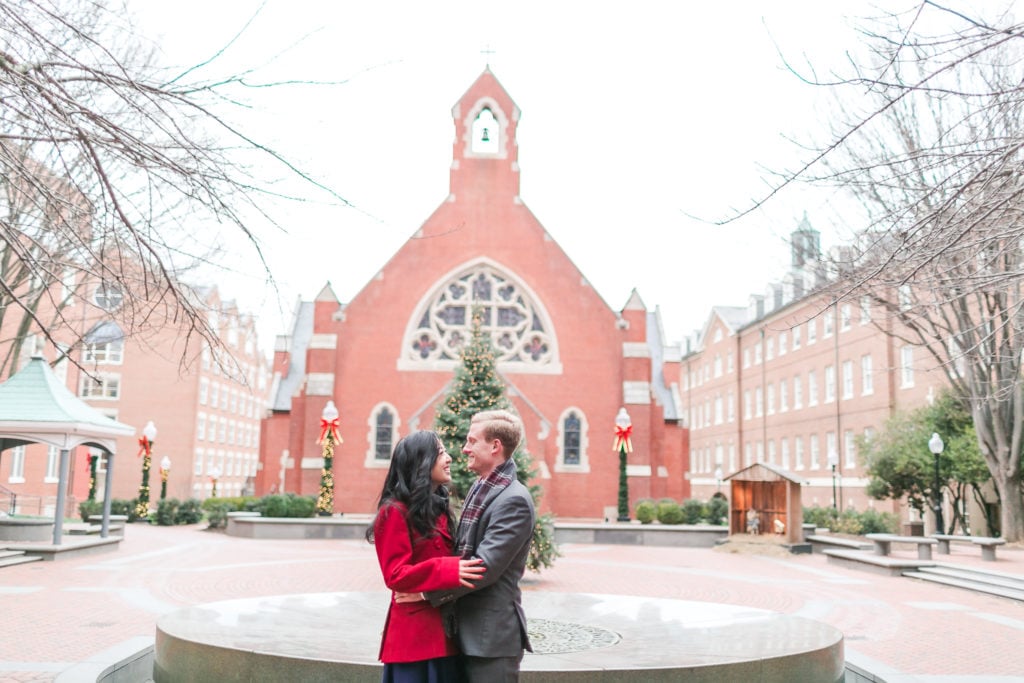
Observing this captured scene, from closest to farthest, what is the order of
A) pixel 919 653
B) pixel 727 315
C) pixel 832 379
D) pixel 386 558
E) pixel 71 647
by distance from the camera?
pixel 386 558
pixel 71 647
pixel 919 653
pixel 832 379
pixel 727 315

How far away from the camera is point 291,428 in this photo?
33031 millimetres

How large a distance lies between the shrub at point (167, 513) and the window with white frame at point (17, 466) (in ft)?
30.6

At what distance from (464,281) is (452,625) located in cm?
2992

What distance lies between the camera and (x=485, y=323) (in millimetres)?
33344

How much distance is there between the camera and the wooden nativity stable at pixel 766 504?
23750mm

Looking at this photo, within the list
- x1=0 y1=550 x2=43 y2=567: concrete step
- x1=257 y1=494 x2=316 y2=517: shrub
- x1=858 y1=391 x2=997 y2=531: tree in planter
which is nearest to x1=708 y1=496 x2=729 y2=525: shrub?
x1=858 y1=391 x2=997 y2=531: tree in planter

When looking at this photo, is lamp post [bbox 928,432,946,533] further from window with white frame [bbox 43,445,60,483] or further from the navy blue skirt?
window with white frame [bbox 43,445,60,483]

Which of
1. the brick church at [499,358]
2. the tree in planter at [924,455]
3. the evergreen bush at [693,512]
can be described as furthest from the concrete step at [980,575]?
the brick church at [499,358]

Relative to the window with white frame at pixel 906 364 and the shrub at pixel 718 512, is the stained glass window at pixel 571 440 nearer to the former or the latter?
the shrub at pixel 718 512

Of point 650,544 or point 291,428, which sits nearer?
point 650,544

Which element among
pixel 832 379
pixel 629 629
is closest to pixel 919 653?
pixel 629 629

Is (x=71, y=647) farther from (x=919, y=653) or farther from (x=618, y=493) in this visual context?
(x=618, y=493)

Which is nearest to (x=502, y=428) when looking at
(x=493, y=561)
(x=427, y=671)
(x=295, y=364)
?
(x=493, y=561)

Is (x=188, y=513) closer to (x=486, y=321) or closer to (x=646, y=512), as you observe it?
(x=486, y=321)
